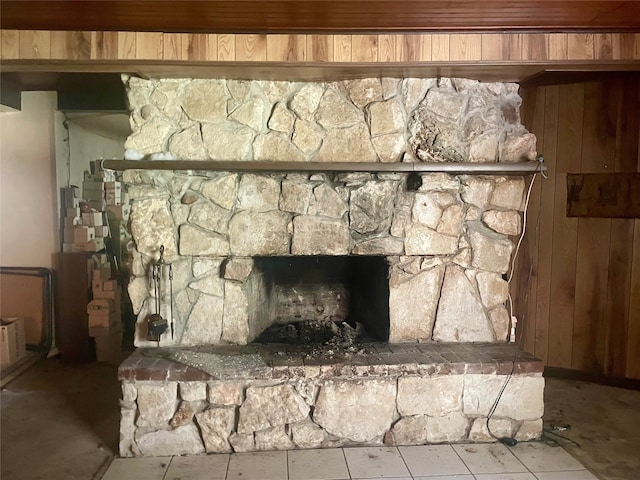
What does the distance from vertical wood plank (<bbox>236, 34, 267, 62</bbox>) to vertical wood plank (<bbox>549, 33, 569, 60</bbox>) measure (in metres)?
1.25

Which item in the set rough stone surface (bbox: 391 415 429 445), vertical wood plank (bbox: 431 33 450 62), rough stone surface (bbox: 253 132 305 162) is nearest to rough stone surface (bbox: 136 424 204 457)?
rough stone surface (bbox: 391 415 429 445)

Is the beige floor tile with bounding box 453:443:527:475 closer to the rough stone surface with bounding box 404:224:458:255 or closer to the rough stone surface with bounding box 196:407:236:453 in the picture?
the rough stone surface with bounding box 404:224:458:255

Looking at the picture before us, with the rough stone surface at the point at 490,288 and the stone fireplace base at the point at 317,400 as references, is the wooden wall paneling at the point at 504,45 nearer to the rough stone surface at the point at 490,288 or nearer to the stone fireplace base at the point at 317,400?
the rough stone surface at the point at 490,288

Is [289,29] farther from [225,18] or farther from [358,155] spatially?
[358,155]

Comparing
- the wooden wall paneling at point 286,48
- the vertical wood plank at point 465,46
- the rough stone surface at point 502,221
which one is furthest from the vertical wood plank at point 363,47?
the rough stone surface at point 502,221

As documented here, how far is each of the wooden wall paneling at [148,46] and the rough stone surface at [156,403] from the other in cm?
150

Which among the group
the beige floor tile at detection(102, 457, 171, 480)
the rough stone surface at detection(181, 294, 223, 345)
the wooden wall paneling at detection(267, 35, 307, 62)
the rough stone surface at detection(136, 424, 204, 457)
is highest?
the wooden wall paneling at detection(267, 35, 307, 62)

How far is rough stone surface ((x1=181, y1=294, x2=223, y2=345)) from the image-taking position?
253cm

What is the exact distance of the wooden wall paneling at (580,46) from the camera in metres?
2.07

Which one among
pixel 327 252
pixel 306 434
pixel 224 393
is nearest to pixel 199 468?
pixel 224 393

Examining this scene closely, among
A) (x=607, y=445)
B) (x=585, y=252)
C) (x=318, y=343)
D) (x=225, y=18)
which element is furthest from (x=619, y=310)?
(x=225, y=18)

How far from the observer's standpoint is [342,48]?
6.86ft

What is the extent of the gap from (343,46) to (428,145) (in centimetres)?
71

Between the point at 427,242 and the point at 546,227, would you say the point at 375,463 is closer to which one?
the point at 427,242
